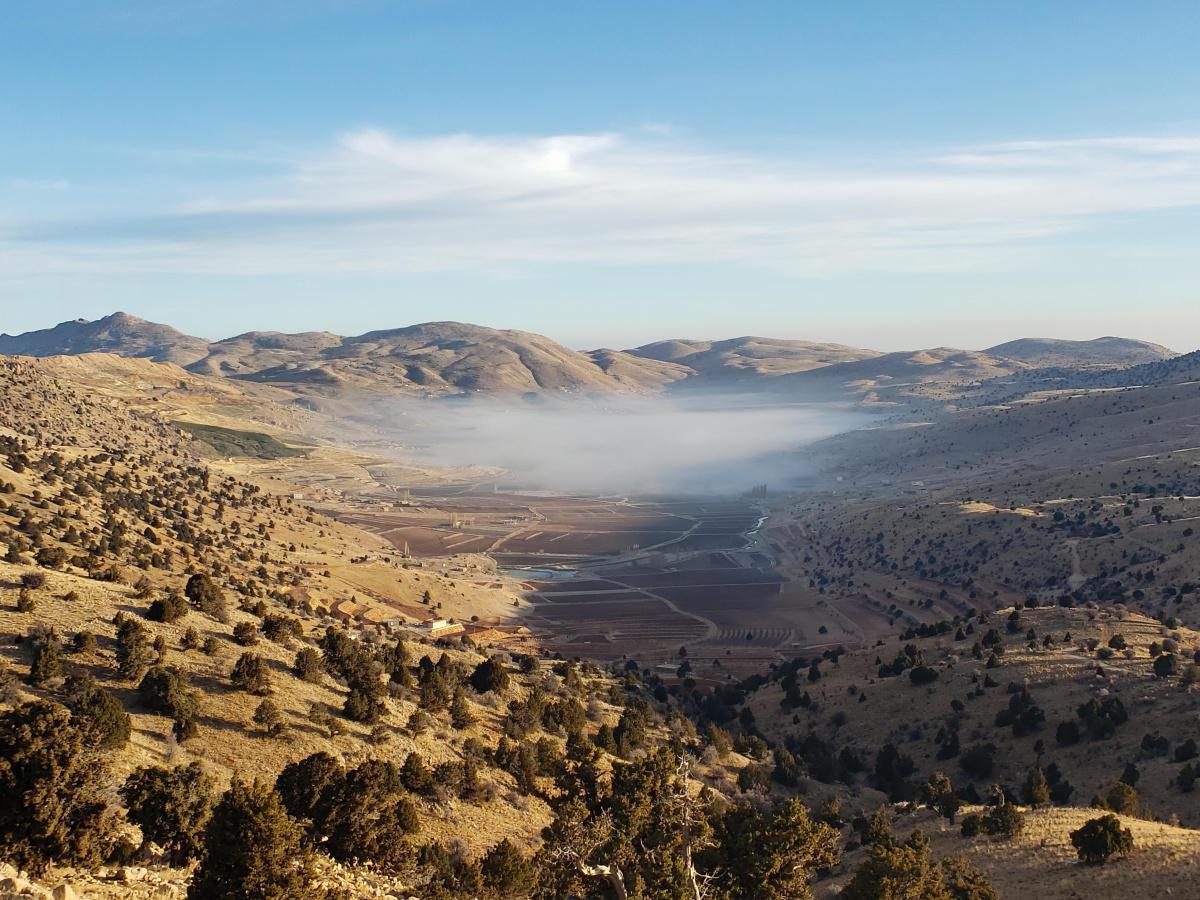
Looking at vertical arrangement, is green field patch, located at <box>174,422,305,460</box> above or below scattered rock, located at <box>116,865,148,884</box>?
above

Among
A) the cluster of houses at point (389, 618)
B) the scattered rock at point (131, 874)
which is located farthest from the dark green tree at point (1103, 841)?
the cluster of houses at point (389, 618)

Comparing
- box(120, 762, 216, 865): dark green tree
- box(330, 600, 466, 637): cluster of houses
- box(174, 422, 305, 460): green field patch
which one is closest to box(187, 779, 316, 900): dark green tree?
box(120, 762, 216, 865): dark green tree

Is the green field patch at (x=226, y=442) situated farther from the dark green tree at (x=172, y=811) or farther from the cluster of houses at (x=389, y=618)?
the dark green tree at (x=172, y=811)

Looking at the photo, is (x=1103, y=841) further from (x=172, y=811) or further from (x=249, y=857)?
(x=172, y=811)

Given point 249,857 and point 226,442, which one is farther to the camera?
point 226,442

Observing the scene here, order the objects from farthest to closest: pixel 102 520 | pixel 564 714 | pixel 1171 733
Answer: pixel 102 520 < pixel 1171 733 < pixel 564 714

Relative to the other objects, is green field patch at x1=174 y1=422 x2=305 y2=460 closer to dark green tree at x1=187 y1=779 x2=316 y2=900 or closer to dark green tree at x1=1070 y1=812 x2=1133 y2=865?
dark green tree at x1=187 y1=779 x2=316 y2=900

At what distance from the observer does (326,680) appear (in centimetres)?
3269

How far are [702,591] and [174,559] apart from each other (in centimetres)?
6323

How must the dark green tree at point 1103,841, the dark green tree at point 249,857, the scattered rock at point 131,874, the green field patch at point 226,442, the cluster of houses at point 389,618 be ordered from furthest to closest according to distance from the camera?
the green field patch at point 226,442, the cluster of houses at point 389,618, the dark green tree at point 1103,841, the scattered rock at point 131,874, the dark green tree at point 249,857

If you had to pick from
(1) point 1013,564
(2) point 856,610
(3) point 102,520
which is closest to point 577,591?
(2) point 856,610

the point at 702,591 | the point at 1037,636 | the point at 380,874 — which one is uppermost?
the point at 380,874

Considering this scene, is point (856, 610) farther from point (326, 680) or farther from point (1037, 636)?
point (326, 680)

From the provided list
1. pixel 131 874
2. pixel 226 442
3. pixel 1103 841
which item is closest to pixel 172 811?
pixel 131 874
